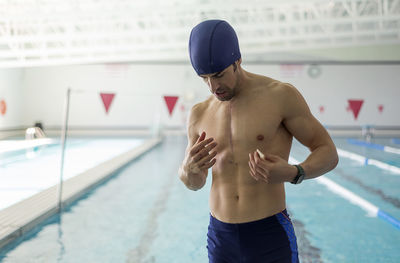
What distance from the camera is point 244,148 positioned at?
4.28 feet

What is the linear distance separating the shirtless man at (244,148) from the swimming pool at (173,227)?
7.31 feet

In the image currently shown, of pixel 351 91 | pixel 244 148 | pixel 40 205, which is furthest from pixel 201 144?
pixel 351 91

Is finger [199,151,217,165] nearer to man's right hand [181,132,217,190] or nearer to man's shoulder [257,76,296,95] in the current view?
man's right hand [181,132,217,190]

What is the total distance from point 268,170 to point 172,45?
509 inches

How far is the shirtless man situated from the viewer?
1.17 metres

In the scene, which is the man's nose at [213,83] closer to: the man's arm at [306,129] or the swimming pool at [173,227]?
the man's arm at [306,129]

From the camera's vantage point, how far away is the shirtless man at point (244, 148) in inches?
46.0

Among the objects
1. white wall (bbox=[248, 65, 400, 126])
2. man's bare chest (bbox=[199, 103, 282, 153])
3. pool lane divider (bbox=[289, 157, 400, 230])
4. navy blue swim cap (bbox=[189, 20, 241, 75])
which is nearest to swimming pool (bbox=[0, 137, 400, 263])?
pool lane divider (bbox=[289, 157, 400, 230])

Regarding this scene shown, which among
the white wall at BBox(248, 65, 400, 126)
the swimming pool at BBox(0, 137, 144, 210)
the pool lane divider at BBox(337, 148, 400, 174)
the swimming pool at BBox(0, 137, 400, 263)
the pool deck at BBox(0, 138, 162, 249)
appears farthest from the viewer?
the white wall at BBox(248, 65, 400, 126)

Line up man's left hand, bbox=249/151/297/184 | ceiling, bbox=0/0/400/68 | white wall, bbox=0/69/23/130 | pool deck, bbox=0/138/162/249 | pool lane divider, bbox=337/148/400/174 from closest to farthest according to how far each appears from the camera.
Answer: man's left hand, bbox=249/151/297/184
pool deck, bbox=0/138/162/249
pool lane divider, bbox=337/148/400/174
ceiling, bbox=0/0/400/68
white wall, bbox=0/69/23/130

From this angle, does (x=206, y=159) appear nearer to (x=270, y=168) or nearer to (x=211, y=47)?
(x=270, y=168)

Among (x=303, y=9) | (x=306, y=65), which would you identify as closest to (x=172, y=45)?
(x=303, y=9)

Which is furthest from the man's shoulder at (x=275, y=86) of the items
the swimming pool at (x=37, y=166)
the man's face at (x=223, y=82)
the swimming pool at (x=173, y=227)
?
the swimming pool at (x=37, y=166)

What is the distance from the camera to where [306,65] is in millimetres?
17875
